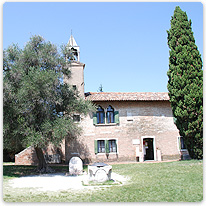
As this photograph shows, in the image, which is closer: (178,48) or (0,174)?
(0,174)

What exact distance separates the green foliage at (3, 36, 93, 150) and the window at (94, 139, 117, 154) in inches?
271

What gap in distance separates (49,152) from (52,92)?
30.1 feet

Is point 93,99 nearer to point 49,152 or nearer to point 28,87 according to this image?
point 49,152

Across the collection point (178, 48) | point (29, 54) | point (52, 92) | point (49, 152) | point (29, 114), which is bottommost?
point (49, 152)

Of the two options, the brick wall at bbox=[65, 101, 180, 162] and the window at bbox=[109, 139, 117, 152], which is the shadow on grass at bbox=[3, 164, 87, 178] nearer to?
the brick wall at bbox=[65, 101, 180, 162]

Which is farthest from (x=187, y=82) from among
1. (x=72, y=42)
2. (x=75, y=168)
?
(x=72, y=42)

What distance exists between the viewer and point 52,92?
11.9 metres

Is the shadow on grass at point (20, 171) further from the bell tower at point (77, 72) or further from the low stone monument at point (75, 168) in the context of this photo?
the bell tower at point (77, 72)

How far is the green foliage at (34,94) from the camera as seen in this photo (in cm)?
1129

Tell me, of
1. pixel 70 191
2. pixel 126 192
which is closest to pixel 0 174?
pixel 70 191

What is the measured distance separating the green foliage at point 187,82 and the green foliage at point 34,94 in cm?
709

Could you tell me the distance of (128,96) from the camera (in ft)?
66.0

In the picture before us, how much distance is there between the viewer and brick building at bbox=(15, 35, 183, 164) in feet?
63.6

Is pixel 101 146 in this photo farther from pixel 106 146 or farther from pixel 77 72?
pixel 77 72
